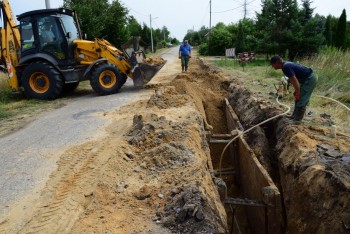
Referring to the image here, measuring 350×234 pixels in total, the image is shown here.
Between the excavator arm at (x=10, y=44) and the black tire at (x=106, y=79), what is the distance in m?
2.65

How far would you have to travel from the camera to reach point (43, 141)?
6652mm

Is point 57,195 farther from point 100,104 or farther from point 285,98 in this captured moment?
point 285,98

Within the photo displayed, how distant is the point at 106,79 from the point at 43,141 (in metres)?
4.75

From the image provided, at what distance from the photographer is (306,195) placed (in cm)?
479

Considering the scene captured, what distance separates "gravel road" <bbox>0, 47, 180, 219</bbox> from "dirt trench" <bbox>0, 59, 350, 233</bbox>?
0.26 m

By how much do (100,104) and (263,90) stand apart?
17.2 ft

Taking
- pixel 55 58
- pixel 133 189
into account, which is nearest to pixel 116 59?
pixel 55 58

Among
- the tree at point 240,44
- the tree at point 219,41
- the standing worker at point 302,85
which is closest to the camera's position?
the standing worker at point 302,85

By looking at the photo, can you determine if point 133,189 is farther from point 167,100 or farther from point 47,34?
point 47,34

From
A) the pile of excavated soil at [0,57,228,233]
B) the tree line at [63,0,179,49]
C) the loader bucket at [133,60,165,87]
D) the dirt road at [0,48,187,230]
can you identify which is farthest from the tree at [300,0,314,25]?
the pile of excavated soil at [0,57,228,233]

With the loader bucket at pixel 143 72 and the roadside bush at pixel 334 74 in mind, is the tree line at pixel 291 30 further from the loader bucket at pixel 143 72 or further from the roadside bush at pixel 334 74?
the loader bucket at pixel 143 72

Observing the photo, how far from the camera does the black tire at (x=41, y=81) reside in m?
10.6

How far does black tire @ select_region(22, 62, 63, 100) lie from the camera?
34.8 feet

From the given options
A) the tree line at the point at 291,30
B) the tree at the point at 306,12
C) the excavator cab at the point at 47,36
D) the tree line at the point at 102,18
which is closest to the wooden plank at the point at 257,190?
the excavator cab at the point at 47,36
